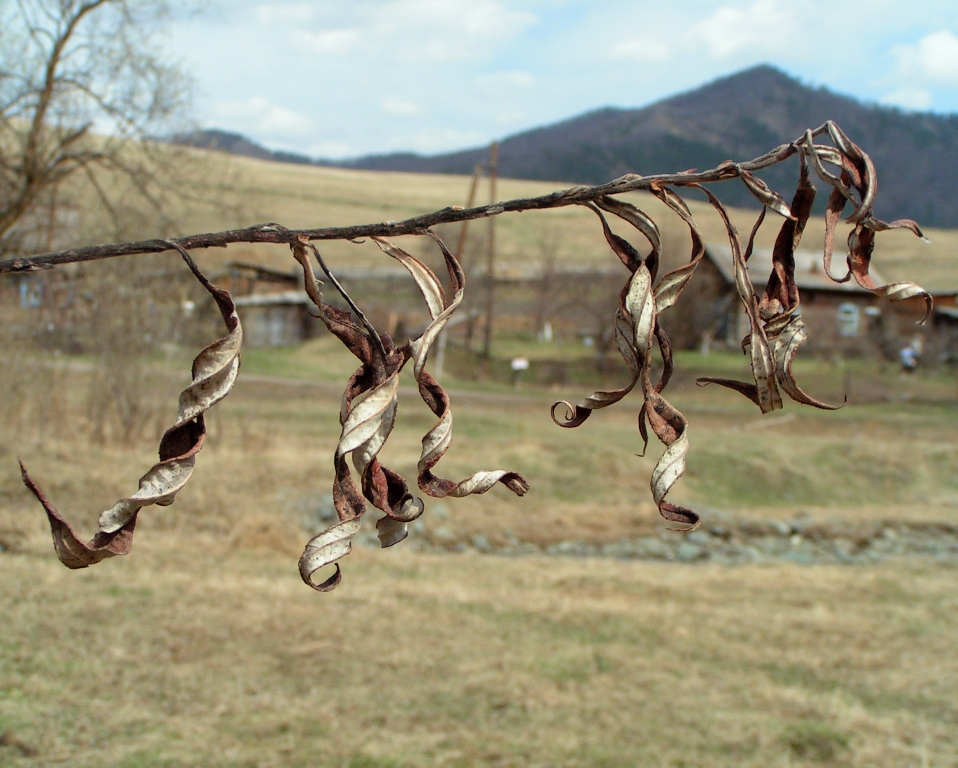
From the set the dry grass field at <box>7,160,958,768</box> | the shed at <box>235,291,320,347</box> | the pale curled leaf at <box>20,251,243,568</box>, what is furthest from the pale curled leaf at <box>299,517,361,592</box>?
the shed at <box>235,291,320,347</box>

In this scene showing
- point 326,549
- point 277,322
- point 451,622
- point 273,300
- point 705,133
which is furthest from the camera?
point 705,133

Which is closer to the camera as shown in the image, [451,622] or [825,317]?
[451,622]

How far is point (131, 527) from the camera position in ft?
3.34

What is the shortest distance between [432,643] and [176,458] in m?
7.31

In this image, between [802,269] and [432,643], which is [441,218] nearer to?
[432,643]

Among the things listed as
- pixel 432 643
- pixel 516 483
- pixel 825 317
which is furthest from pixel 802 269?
pixel 516 483

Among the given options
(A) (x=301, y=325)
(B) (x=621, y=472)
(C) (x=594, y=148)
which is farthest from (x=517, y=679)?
(C) (x=594, y=148)

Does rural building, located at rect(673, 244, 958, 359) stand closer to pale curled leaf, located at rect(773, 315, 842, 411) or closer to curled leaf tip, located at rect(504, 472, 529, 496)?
pale curled leaf, located at rect(773, 315, 842, 411)

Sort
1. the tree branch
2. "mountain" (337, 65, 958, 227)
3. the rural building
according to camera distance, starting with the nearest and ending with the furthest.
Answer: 1. the tree branch
2. the rural building
3. "mountain" (337, 65, 958, 227)

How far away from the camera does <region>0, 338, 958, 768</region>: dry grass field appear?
5914mm

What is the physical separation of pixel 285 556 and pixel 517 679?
4.39m

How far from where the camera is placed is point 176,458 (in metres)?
1.00

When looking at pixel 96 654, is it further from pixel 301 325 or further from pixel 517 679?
pixel 301 325

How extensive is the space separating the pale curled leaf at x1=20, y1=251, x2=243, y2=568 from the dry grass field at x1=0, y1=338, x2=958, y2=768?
456cm
